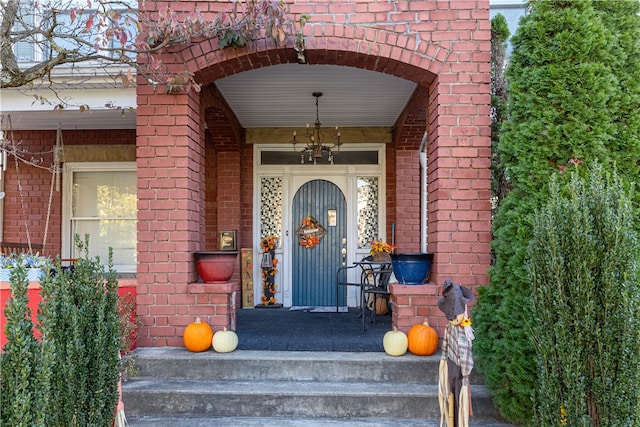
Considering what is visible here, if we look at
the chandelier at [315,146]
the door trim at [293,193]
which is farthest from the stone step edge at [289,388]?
the door trim at [293,193]

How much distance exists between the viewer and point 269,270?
703cm

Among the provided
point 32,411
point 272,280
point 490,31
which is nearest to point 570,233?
point 490,31

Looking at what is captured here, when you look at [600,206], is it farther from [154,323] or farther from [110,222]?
[110,222]

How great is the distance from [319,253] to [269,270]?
0.82m

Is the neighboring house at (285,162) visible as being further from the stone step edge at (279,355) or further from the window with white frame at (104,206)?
the stone step edge at (279,355)

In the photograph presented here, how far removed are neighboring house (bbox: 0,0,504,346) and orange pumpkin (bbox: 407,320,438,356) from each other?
0.56 ft

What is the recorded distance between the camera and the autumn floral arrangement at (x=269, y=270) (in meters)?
6.96

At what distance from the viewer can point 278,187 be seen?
7168 millimetres

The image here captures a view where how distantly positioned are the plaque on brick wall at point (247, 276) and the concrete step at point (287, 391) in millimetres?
3064

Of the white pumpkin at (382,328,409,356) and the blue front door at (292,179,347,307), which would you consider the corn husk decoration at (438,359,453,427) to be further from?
the blue front door at (292,179,347,307)

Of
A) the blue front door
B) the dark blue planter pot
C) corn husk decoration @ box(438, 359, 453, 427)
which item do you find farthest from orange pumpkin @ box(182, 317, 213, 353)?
the blue front door

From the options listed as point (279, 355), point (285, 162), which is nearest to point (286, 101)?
point (285, 162)

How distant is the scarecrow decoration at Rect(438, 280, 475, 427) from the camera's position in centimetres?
282

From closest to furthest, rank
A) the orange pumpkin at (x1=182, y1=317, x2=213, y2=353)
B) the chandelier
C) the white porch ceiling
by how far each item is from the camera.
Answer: the orange pumpkin at (x1=182, y1=317, x2=213, y2=353)
the white porch ceiling
the chandelier
